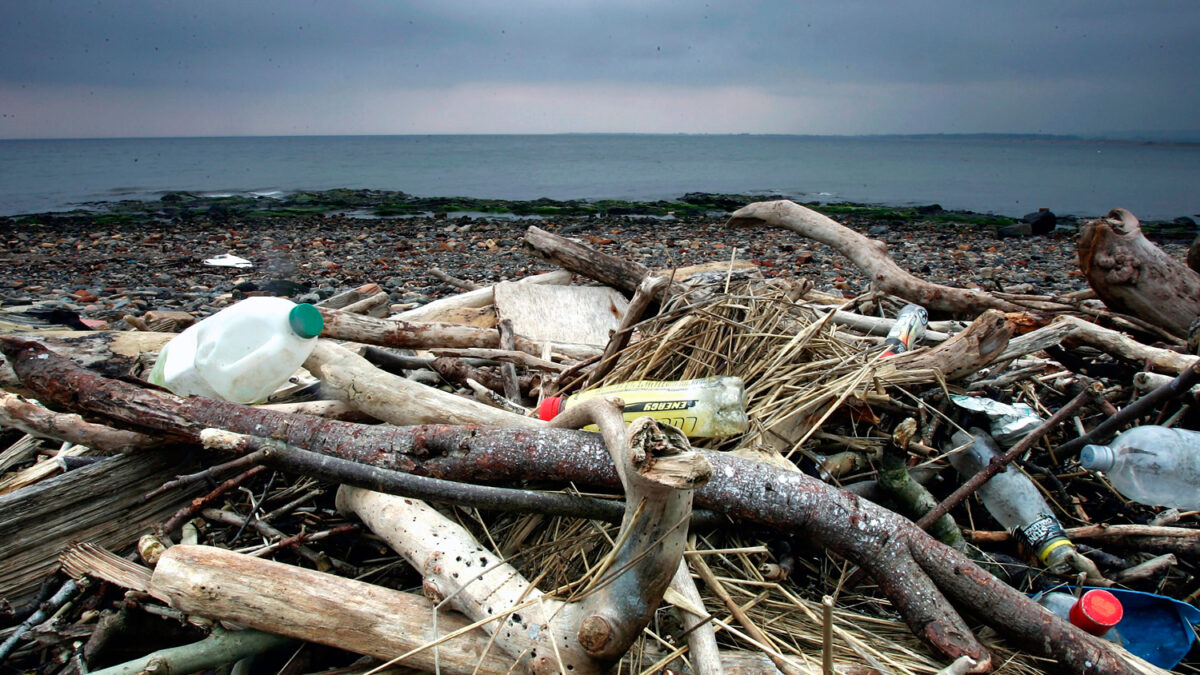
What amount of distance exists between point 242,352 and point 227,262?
30.6 feet

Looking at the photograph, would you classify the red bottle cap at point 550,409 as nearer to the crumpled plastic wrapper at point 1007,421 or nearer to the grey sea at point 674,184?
the crumpled plastic wrapper at point 1007,421

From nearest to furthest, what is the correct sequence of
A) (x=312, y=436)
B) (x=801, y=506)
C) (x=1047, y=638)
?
(x=1047, y=638) → (x=801, y=506) → (x=312, y=436)

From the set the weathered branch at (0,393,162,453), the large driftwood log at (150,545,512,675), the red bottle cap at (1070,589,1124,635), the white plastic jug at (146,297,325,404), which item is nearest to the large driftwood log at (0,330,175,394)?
the white plastic jug at (146,297,325,404)

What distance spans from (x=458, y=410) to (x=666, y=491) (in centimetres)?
137

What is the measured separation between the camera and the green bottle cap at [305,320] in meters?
2.79

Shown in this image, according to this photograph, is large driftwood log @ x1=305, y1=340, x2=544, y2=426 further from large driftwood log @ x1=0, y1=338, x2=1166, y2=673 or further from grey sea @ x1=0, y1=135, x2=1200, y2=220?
grey sea @ x1=0, y1=135, x2=1200, y2=220

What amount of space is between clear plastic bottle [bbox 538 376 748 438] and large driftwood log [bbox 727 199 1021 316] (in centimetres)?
272

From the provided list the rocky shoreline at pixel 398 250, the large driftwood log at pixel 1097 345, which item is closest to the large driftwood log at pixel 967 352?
the large driftwood log at pixel 1097 345

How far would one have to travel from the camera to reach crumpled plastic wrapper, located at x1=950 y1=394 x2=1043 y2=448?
256cm

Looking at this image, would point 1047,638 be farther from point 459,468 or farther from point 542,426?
point 459,468

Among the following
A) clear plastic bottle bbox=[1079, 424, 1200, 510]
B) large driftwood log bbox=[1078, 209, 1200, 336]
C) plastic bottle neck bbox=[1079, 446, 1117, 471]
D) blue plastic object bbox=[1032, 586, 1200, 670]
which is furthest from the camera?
large driftwood log bbox=[1078, 209, 1200, 336]

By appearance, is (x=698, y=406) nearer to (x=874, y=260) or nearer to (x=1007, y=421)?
(x=1007, y=421)

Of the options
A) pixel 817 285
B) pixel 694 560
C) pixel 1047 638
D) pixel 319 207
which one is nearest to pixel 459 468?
pixel 694 560

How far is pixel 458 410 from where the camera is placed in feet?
8.47
